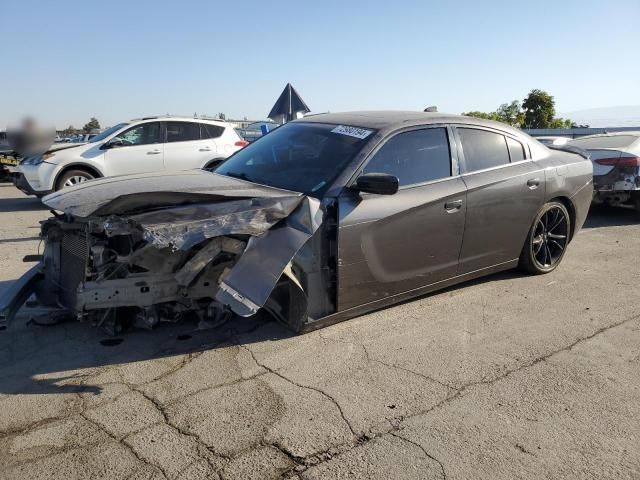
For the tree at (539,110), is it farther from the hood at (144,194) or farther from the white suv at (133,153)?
the hood at (144,194)

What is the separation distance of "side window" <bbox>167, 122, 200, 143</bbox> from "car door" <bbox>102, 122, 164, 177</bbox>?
0.22 meters

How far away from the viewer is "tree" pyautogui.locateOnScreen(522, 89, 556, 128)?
36.2 metres

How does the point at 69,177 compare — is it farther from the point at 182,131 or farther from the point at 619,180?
the point at 619,180

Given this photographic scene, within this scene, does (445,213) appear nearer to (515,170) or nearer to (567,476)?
(515,170)

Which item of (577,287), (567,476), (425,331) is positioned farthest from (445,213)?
(567,476)

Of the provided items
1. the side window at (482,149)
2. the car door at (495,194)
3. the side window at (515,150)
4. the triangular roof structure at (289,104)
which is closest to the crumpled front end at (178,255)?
the car door at (495,194)

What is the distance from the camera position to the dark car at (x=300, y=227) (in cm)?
348

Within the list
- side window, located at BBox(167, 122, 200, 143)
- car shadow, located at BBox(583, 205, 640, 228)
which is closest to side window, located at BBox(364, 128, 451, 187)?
car shadow, located at BBox(583, 205, 640, 228)

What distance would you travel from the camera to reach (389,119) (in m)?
4.57

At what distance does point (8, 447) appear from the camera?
8.70ft

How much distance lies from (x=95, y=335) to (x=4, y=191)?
12.4 m

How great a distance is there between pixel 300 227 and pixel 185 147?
7.78 m

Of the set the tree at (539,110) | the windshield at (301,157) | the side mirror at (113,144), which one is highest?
the tree at (539,110)

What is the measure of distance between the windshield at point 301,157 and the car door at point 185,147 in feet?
19.6
